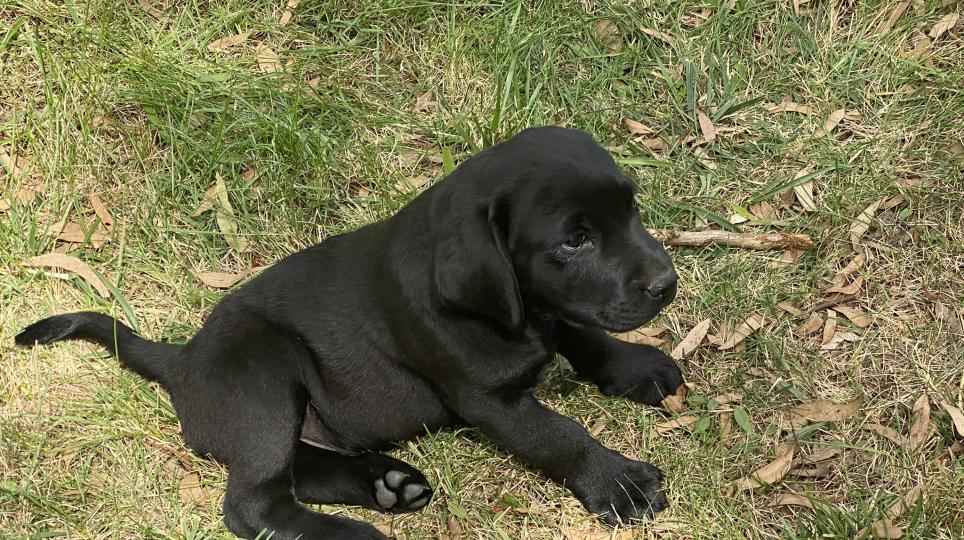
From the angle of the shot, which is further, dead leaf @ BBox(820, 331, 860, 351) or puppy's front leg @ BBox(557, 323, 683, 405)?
dead leaf @ BBox(820, 331, 860, 351)

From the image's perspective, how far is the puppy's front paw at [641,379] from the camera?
4.34m

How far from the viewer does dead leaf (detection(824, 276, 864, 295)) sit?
4.70 meters

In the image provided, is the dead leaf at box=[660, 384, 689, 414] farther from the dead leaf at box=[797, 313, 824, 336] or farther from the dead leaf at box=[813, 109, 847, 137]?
the dead leaf at box=[813, 109, 847, 137]

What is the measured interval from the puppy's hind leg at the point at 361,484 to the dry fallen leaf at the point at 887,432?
5.81 feet

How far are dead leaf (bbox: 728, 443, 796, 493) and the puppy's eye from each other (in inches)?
47.1

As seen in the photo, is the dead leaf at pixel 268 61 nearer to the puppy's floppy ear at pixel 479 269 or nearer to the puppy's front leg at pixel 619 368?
the puppy's front leg at pixel 619 368

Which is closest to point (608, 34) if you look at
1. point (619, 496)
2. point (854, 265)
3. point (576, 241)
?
point (854, 265)

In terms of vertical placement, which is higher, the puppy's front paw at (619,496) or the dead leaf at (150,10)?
the dead leaf at (150,10)

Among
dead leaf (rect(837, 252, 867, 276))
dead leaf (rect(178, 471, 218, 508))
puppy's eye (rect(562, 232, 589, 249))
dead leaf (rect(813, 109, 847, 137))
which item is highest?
puppy's eye (rect(562, 232, 589, 249))

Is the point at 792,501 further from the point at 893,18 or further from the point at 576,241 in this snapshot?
the point at 893,18

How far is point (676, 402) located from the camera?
436cm

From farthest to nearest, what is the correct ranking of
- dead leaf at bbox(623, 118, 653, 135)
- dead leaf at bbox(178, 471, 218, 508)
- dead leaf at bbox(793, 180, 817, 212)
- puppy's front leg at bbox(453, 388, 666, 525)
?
Answer: dead leaf at bbox(623, 118, 653, 135), dead leaf at bbox(793, 180, 817, 212), dead leaf at bbox(178, 471, 218, 508), puppy's front leg at bbox(453, 388, 666, 525)

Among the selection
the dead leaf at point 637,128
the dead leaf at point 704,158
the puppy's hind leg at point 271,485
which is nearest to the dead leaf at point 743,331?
the dead leaf at point 704,158

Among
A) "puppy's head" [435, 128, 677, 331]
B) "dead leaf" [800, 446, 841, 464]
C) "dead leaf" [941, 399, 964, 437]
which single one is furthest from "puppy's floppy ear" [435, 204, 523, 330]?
"dead leaf" [941, 399, 964, 437]
